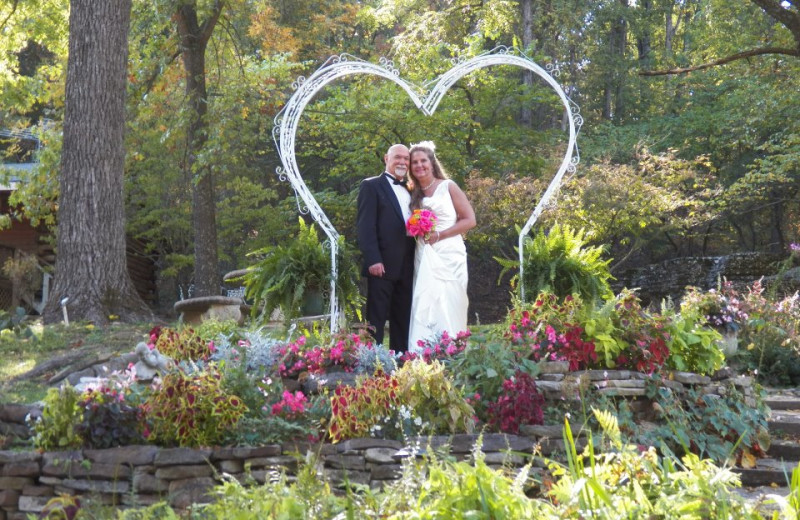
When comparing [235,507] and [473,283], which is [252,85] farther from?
[235,507]

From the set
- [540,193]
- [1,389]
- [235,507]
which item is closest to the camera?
[235,507]

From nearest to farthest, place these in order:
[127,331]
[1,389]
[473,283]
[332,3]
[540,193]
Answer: [1,389] < [127,331] < [540,193] < [473,283] < [332,3]

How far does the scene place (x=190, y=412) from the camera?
3.97 m

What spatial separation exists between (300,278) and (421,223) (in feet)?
4.07

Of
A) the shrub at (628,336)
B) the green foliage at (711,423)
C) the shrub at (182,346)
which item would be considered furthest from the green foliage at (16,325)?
the green foliage at (711,423)

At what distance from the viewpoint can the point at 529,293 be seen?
708cm

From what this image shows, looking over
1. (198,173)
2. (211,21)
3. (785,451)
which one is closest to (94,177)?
(198,173)

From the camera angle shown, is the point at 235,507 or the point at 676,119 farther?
the point at 676,119

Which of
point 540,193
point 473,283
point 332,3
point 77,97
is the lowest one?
point 473,283

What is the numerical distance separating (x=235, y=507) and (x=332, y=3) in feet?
64.1

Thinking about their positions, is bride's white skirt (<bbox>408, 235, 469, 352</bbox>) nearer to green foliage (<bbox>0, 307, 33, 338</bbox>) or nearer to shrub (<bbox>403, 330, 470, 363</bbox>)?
shrub (<bbox>403, 330, 470, 363</bbox>)

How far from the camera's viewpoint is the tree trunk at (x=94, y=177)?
907 centimetres

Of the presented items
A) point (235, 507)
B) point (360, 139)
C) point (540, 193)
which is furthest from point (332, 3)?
point (235, 507)

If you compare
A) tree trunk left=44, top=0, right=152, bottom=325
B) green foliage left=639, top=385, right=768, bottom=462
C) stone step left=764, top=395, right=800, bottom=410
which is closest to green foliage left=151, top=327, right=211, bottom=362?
green foliage left=639, top=385, right=768, bottom=462
